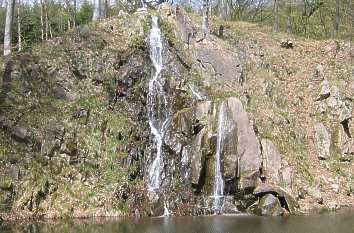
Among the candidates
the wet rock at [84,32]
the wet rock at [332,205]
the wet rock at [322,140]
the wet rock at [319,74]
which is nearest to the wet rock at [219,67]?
the wet rock at [322,140]

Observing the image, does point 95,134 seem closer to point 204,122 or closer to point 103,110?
→ point 103,110

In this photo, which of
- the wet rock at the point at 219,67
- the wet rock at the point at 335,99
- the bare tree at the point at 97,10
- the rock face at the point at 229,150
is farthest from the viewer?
the bare tree at the point at 97,10

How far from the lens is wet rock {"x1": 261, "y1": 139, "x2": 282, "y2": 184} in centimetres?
2214

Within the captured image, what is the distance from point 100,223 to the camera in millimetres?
17312

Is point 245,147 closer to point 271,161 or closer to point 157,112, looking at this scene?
point 271,161

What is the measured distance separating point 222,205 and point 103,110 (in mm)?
7287

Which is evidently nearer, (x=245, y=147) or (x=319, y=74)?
(x=245, y=147)

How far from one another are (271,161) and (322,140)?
5.21 meters

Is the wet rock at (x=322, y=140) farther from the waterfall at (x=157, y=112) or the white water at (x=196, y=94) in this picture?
the waterfall at (x=157, y=112)

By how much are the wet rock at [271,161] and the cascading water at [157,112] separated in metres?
4.83

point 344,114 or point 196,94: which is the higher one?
point 196,94

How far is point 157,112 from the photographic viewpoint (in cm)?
2312

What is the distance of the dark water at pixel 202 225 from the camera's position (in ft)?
51.5

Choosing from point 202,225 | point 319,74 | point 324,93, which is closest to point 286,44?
point 319,74
